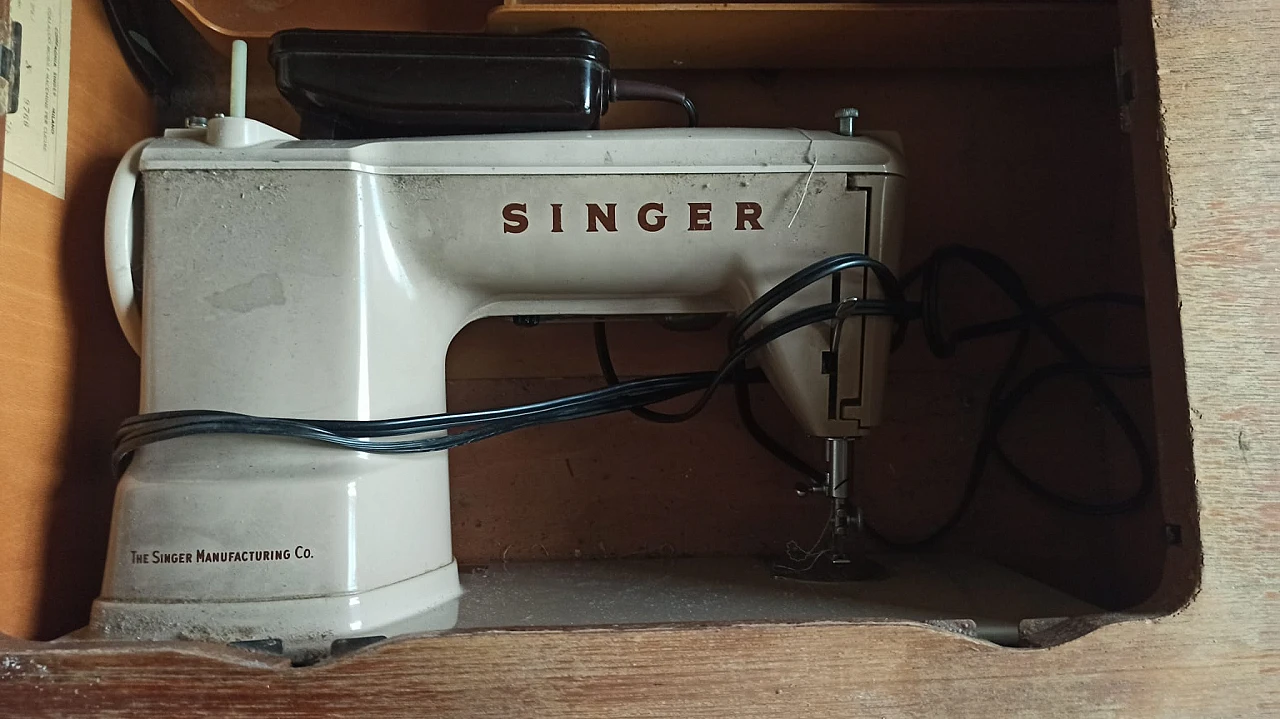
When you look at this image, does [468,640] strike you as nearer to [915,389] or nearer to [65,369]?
[65,369]

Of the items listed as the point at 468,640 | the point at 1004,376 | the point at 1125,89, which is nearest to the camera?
the point at 468,640

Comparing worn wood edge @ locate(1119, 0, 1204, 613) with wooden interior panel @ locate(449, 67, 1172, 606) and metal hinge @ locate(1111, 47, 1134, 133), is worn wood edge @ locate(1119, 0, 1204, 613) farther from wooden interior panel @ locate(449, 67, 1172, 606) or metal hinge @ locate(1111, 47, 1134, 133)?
wooden interior panel @ locate(449, 67, 1172, 606)

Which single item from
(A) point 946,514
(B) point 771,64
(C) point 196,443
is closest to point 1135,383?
(A) point 946,514

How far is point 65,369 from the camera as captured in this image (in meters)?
0.72

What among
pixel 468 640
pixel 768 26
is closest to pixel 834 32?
pixel 768 26

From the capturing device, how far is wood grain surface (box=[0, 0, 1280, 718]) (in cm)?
54

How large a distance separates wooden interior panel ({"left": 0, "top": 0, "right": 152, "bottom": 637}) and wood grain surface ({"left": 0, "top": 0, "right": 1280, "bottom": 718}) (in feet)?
0.50

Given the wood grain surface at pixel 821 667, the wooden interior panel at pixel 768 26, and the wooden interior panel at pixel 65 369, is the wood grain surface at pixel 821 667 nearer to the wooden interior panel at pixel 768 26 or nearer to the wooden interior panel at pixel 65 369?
the wooden interior panel at pixel 65 369

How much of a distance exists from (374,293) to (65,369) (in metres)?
0.27

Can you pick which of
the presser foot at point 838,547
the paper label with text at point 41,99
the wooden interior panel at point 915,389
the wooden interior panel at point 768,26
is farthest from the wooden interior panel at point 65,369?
the presser foot at point 838,547

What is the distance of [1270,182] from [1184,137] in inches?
2.5

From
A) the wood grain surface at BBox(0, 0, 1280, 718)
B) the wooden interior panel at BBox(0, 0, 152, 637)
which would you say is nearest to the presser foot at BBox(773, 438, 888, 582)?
the wood grain surface at BBox(0, 0, 1280, 718)

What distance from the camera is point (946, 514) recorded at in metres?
0.92

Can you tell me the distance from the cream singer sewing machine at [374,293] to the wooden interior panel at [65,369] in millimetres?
70
